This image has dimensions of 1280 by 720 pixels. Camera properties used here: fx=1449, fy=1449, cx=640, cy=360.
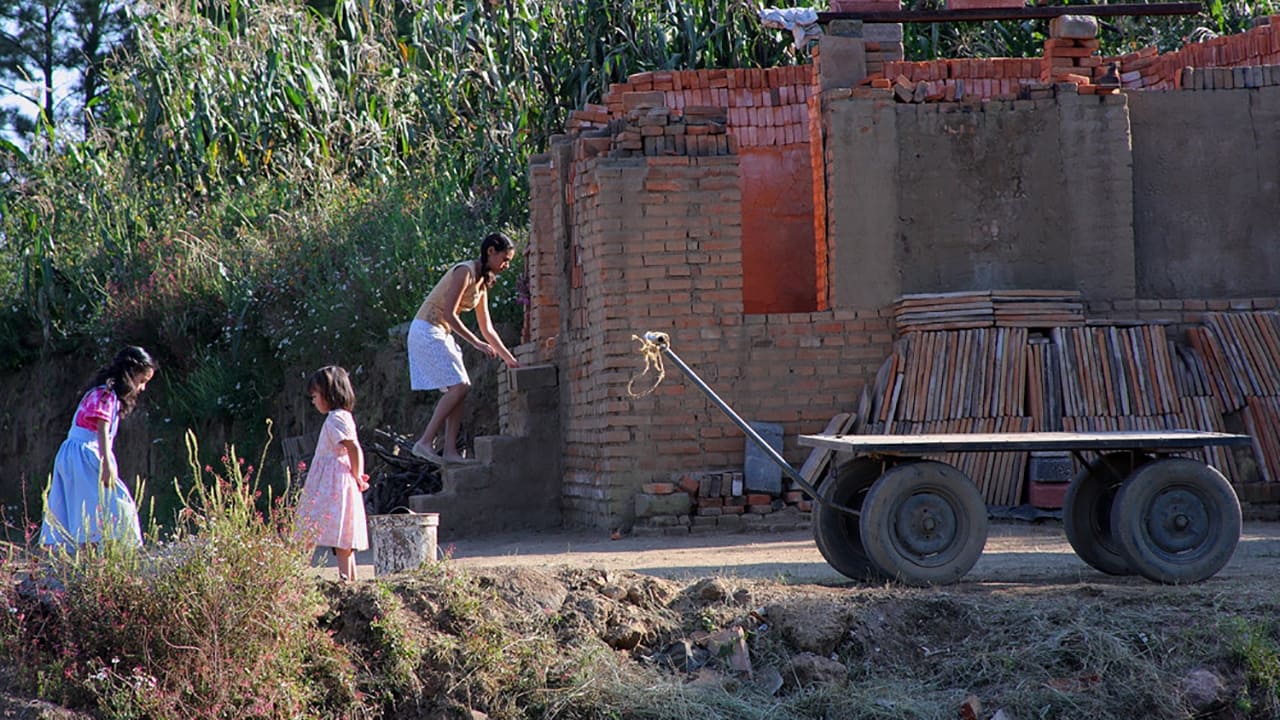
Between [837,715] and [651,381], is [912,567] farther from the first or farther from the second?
[651,381]

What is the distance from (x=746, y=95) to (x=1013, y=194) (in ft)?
10.7

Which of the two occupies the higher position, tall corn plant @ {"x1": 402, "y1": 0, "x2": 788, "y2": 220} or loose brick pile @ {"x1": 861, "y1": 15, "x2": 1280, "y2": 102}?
tall corn plant @ {"x1": 402, "y1": 0, "x2": 788, "y2": 220}

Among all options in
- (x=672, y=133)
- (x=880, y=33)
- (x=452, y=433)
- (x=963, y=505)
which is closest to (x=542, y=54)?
(x=880, y=33)

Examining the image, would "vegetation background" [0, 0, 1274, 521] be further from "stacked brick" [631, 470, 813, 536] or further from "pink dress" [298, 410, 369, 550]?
"pink dress" [298, 410, 369, 550]

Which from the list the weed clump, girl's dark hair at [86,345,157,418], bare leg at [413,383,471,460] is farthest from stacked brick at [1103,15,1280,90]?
the weed clump

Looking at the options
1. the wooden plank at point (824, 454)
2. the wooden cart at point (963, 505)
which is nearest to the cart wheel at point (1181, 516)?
the wooden cart at point (963, 505)

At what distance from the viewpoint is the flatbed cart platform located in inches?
285

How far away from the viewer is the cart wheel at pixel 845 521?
7.68 meters

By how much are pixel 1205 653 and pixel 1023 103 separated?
5508mm

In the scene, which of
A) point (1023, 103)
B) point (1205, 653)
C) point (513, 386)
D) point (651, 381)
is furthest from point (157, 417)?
point (1205, 653)

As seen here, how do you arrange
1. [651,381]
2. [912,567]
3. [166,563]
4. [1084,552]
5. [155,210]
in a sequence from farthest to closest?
[155,210]
[651,381]
[1084,552]
[912,567]
[166,563]

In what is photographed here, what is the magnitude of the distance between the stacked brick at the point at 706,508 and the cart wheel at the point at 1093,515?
8.93ft

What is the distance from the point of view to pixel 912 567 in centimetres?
729

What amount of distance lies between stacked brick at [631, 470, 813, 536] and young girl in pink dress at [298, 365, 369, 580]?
3.36 meters
